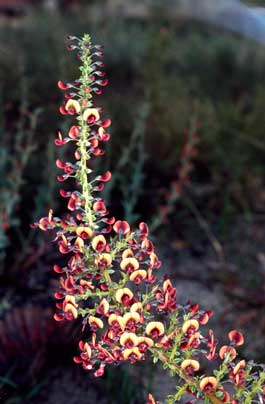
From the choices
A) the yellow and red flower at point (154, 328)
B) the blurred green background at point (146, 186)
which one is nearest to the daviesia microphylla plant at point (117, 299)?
the yellow and red flower at point (154, 328)

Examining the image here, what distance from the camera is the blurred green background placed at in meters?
→ 2.16

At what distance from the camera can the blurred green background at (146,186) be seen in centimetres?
216

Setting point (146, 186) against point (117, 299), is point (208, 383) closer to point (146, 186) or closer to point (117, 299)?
point (117, 299)

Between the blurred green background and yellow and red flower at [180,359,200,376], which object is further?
the blurred green background

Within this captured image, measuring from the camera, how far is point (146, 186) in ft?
11.7

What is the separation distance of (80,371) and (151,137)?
5.81ft

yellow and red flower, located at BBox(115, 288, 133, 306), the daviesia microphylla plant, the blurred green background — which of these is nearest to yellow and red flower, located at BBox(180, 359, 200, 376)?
the daviesia microphylla plant

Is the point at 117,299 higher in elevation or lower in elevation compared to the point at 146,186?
lower

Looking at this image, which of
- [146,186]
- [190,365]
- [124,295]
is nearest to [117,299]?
[124,295]

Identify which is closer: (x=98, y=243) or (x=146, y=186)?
(x=98, y=243)

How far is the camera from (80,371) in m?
2.16

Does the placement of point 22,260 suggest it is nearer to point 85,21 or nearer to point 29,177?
point 29,177

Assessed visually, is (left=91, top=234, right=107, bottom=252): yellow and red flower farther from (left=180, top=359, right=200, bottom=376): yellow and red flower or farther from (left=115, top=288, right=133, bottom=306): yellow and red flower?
(left=180, top=359, right=200, bottom=376): yellow and red flower

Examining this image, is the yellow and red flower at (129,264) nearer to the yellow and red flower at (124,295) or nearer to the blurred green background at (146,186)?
the yellow and red flower at (124,295)
